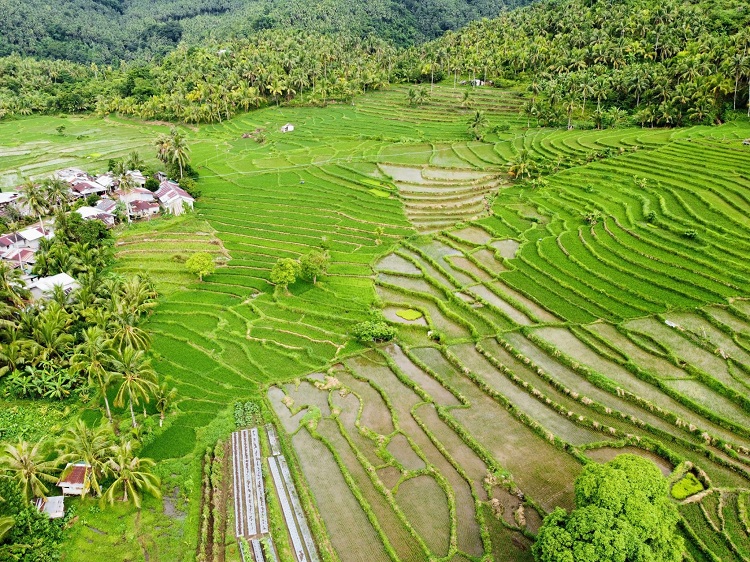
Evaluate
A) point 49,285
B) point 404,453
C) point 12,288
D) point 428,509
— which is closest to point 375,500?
point 428,509

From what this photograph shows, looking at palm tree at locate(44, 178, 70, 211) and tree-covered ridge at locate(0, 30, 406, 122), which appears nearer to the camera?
palm tree at locate(44, 178, 70, 211)

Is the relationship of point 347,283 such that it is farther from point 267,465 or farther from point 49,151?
point 49,151

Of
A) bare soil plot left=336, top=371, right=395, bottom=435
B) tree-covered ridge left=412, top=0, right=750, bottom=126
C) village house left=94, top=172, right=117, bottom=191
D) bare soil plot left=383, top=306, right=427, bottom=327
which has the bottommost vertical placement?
bare soil plot left=336, top=371, right=395, bottom=435

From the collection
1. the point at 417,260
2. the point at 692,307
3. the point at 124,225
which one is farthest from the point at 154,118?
the point at 692,307

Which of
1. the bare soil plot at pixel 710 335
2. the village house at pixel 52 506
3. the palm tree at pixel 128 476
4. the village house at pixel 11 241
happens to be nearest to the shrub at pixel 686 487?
the bare soil plot at pixel 710 335

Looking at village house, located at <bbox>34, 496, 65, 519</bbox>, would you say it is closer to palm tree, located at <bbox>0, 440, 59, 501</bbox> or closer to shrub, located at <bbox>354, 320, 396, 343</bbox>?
palm tree, located at <bbox>0, 440, 59, 501</bbox>

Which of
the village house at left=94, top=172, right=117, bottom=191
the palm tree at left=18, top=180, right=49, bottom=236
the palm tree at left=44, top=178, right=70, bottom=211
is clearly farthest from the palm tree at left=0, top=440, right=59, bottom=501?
the village house at left=94, top=172, right=117, bottom=191

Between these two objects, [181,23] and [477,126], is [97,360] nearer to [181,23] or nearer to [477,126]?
[477,126]
